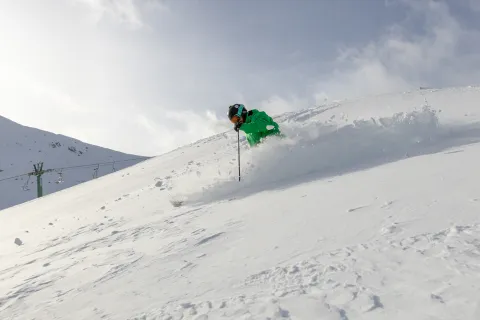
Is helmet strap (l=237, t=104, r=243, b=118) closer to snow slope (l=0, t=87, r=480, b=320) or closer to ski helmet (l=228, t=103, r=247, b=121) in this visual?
ski helmet (l=228, t=103, r=247, b=121)

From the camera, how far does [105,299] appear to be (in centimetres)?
346

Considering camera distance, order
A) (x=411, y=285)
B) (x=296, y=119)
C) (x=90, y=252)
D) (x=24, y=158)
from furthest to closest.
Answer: (x=24, y=158)
(x=296, y=119)
(x=90, y=252)
(x=411, y=285)

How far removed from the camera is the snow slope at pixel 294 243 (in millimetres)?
2570

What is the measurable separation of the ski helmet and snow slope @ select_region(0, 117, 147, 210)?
3468cm

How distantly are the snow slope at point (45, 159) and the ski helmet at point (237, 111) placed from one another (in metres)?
34.7

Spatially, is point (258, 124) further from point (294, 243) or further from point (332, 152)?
point (294, 243)

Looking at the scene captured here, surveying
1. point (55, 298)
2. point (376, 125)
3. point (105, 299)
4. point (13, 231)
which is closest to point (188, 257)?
point (105, 299)

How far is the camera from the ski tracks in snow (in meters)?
2.27

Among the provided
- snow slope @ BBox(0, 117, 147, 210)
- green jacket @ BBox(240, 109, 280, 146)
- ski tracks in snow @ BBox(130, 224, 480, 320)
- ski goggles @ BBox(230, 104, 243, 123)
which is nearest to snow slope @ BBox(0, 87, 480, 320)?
ski tracks in snow @ BBox(130, 224, 480, 320)

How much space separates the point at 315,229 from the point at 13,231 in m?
9.14

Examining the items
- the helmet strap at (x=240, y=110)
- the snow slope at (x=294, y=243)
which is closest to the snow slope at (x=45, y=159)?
the helmet strap at (x=240, y=110)

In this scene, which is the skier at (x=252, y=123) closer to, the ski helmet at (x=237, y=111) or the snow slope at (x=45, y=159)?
the ski helmet at (x=237, y=111)

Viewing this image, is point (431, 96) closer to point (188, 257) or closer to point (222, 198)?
point (222, 198)

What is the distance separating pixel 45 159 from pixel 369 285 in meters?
53.0
